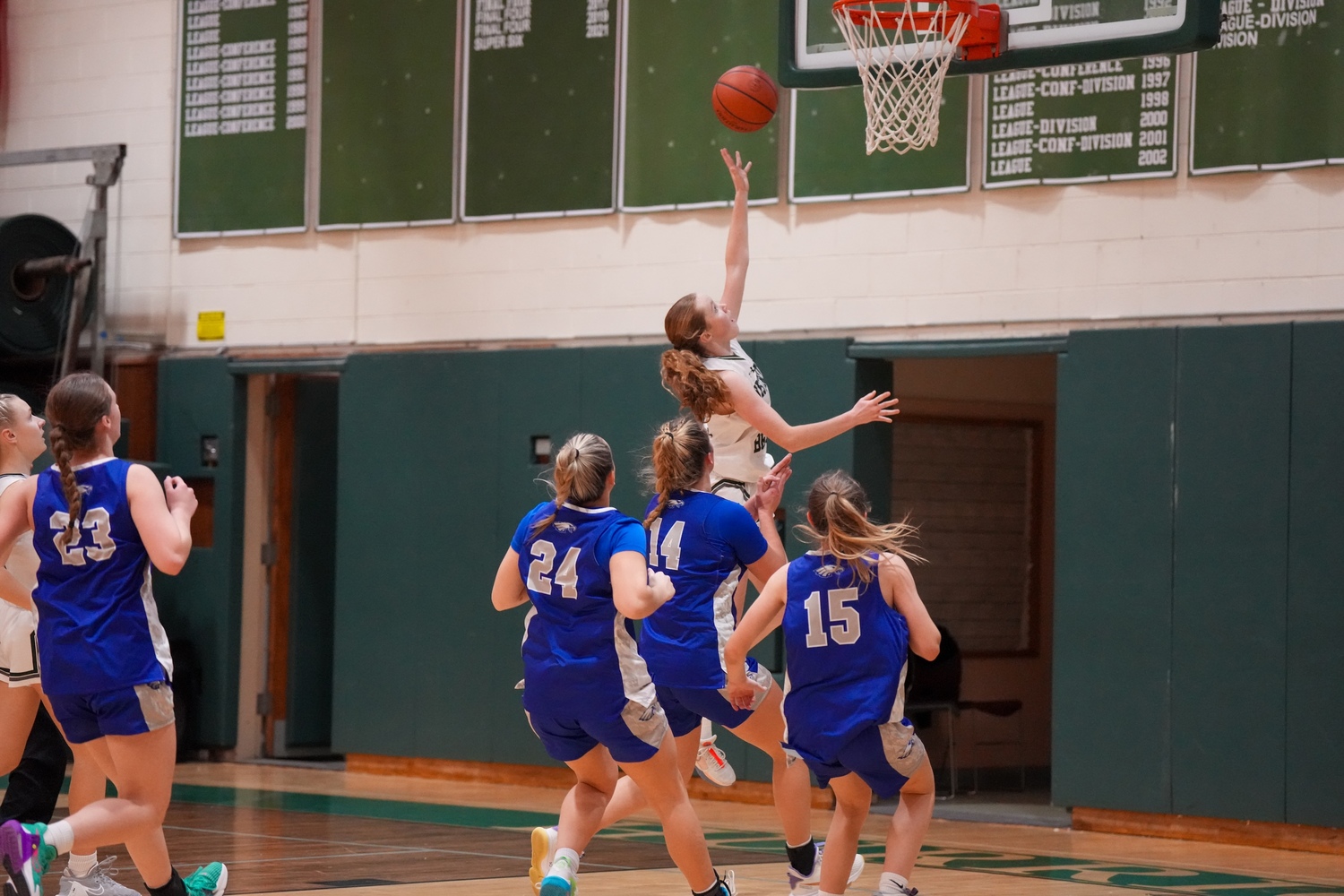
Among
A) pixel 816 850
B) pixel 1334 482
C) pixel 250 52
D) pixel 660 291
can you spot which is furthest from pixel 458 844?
pixel 250 52

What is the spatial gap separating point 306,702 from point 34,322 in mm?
3255

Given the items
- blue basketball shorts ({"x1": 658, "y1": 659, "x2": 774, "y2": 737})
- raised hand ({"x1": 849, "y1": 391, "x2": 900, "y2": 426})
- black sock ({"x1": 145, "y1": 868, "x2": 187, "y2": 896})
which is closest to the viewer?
black sock ({"x1": 145, "y1": 868, "x2": 187, "y2": 896})

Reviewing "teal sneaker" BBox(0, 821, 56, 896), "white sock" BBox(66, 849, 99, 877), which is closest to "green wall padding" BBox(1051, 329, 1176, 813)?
"white sock" BBox(66, 849, 99, 877)

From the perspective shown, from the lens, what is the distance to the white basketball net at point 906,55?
27.1 feet

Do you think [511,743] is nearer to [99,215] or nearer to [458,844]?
[458,844]

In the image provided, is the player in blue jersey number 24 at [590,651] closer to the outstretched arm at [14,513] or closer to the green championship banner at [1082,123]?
the outstretched arm at [14,513]

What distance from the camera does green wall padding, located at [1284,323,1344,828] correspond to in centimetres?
910

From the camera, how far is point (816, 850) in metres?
7.14

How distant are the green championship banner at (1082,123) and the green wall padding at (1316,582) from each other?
1.27 m

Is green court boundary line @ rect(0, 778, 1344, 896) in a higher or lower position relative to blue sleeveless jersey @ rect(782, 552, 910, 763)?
lower

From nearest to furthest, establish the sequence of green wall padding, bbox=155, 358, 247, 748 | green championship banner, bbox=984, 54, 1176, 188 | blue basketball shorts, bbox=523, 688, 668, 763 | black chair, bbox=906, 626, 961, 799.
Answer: blue basketball shorts, bbox=523, 688, 668, 763 → green championship banner, bbox=984, 54, 1176, 188 → black chair, bbox=906, 626, 961, 799 → green wall padding, bbox=155, 358, 247, 748

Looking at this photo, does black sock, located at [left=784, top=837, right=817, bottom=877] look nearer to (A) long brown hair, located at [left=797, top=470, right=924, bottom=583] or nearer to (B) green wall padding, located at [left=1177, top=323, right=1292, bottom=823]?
(A) long brown hair, located at [left=797, top=470, right=924, bottom=583]

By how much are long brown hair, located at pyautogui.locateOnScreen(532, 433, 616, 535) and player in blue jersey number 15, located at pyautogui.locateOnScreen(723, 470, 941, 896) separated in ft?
2.21

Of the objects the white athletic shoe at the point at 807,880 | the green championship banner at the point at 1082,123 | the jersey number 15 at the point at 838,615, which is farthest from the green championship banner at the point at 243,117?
the jersey number 15 at the point at 838,615
